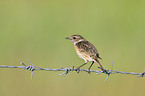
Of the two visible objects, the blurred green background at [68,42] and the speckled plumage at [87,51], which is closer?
the speckled plumage at [87,51]

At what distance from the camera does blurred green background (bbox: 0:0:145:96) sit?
8.84 m

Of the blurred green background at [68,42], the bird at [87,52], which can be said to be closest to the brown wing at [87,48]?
the bird at [87,52]

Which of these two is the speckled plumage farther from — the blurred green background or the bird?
the blurred green background

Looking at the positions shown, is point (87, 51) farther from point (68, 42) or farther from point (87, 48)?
point (68, 42)

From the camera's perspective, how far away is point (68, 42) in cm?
1002

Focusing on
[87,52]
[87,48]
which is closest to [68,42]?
[87,48]

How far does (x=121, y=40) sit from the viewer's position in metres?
10.2

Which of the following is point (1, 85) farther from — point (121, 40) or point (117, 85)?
point (121, 40)

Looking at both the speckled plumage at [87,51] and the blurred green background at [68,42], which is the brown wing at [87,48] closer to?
the speckled plumage at [87,51]

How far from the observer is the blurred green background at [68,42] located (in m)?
→ 8.84

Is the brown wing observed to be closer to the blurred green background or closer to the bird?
the bird

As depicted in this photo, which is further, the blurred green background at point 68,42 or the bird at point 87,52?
the blurred green background at point 68,42

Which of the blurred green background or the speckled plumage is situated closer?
the speckled plumage

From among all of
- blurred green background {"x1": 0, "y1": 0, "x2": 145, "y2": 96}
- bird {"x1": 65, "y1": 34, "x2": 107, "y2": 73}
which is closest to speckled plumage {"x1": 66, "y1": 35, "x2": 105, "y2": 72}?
bird {"x1": 65, "y1": 34, "x2": 107, "y2": 73}
